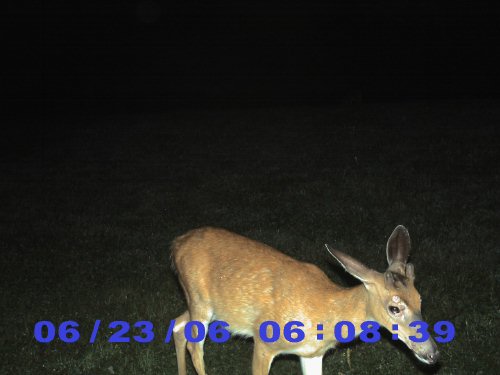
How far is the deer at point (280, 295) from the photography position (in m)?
4.16

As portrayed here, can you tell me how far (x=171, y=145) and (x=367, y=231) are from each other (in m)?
8.26

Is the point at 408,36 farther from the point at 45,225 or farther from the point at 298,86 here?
the point at 45,225

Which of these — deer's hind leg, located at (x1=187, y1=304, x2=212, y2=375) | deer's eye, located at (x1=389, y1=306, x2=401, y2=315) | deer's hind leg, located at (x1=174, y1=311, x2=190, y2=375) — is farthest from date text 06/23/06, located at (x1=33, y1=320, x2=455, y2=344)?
deer's eye, located at (x1=389, y1=306, x2=401, y2=315)

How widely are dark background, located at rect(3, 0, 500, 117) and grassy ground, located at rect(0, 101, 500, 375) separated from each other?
819 cm

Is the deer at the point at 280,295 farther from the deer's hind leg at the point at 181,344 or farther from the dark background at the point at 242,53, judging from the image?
the dark background at the point at 242,53

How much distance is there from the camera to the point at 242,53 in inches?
1193

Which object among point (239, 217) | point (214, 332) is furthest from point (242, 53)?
point (214, 332)

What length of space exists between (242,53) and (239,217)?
21896 millimetres

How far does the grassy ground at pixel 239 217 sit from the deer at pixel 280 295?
0.87 meters

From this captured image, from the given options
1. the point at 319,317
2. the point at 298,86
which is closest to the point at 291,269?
the point at 319,317

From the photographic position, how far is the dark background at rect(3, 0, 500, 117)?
25953 mm

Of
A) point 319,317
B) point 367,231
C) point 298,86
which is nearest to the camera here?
point 319,317

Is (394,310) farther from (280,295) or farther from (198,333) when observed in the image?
(198,333)

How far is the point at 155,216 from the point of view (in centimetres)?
966
